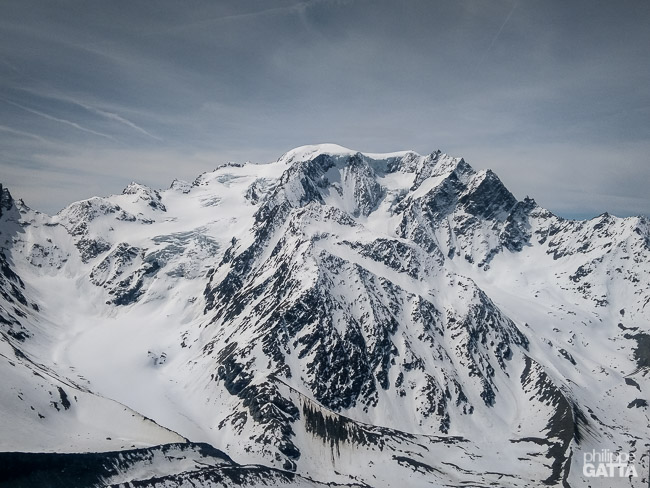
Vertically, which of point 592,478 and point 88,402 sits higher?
point 88,402

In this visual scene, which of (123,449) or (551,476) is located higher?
(123,449)

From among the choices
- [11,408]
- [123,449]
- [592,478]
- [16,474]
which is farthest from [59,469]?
[592,478]

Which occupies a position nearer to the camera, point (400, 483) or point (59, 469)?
point (59, 469)

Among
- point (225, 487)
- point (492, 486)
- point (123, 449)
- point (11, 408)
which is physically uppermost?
point (11, 408)

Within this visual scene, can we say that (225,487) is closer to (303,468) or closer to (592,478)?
(303,468)

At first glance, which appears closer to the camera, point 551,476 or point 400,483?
point 400,483

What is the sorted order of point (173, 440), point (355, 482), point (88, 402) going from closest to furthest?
1. point (173, 440)
2. point (88, 402)
3. point (355, 482)

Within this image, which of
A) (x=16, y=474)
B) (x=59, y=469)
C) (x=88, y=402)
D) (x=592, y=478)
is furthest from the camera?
(x=592, y=478)

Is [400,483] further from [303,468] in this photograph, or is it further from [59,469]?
[59,469]

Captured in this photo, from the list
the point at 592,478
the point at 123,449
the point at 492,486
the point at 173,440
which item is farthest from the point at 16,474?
the point at 592,478
